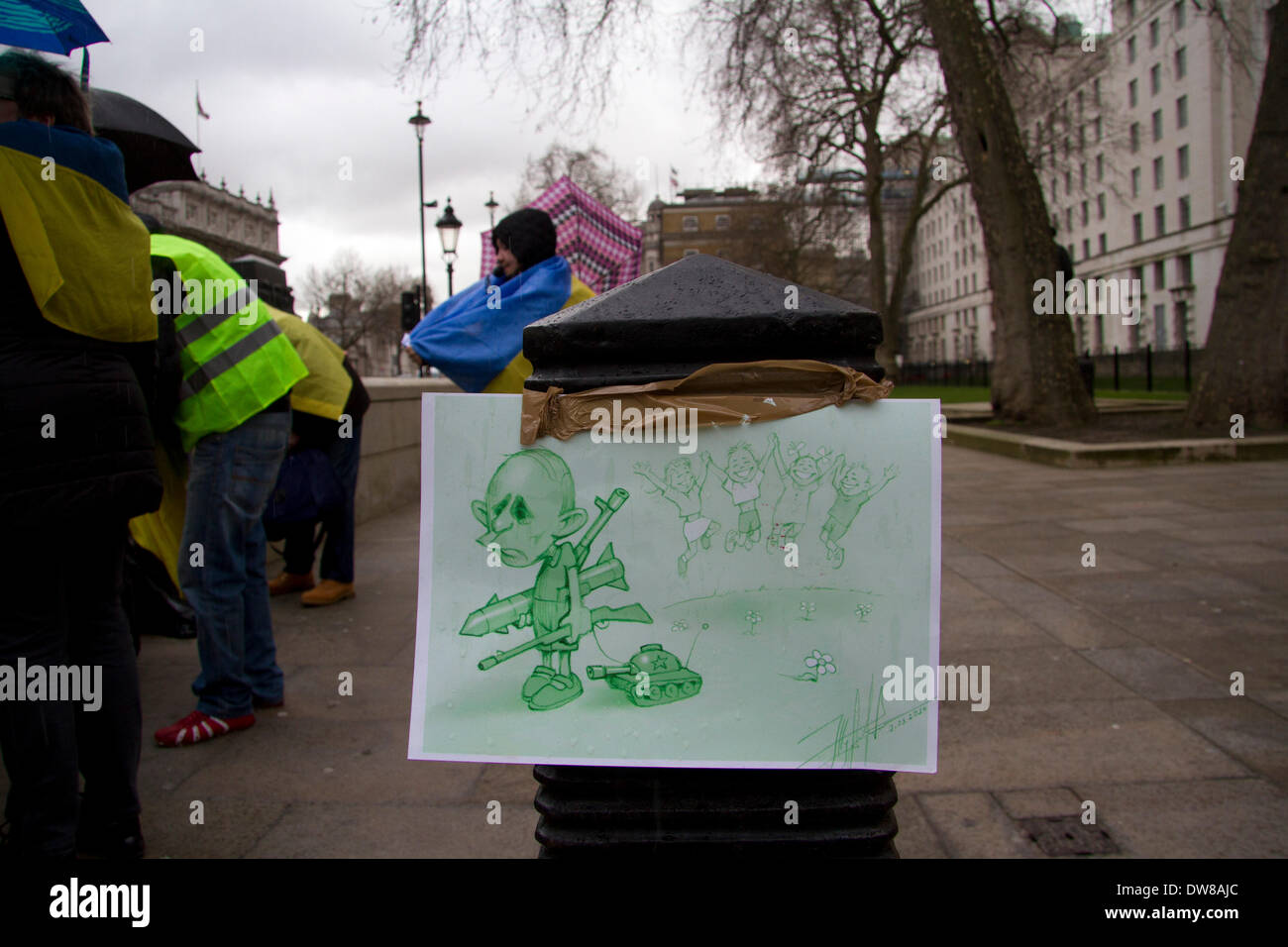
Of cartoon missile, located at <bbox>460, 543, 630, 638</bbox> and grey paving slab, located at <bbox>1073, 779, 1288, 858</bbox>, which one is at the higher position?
cartoon missile, located at <bbox>460, 543, 630, 638</bbox>

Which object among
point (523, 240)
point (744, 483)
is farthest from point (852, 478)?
point (523, 240)

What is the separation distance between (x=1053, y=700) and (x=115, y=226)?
3216 mm

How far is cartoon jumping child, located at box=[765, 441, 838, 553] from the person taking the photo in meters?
1.41

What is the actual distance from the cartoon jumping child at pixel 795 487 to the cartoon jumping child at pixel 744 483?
0.9 inches

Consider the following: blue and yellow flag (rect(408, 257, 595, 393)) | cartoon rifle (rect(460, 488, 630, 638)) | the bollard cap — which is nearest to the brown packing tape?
the bollard cap

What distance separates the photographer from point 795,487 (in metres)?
1.42

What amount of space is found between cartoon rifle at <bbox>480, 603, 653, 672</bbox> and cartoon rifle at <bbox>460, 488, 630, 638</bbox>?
0.04 feet

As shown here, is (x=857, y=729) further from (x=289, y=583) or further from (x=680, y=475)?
(x=289, y=583)

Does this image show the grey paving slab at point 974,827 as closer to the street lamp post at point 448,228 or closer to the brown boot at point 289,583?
the brown boot at point 289,583

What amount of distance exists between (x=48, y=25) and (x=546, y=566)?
1.87 m
